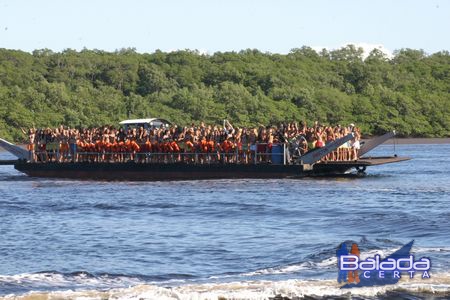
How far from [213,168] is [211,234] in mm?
15968

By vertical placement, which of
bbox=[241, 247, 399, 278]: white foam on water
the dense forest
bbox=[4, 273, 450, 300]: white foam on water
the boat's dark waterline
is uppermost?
the dense forest

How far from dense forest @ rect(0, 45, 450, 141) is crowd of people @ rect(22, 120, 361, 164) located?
1894 inches

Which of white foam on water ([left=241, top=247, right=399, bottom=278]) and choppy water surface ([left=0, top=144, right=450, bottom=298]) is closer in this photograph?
choppy water surface ([left=0, top=144, right=450, bottom=298])

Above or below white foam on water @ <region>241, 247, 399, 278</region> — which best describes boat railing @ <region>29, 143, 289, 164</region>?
above

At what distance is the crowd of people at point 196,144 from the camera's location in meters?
38.2

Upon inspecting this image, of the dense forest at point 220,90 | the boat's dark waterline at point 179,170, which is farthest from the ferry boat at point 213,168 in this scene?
the dense forest at point 220,90

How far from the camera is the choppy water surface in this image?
665 inches

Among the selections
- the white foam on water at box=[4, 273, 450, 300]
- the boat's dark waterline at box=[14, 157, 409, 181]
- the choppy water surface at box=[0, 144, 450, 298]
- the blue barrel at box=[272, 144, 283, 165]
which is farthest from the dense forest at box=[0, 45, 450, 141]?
the white foam on water at box=[4, 273, 450, 300]

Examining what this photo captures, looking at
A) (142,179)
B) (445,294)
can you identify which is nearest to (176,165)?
(142,179)

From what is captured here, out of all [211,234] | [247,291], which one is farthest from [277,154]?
[247,291]

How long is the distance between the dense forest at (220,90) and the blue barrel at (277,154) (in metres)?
55.8

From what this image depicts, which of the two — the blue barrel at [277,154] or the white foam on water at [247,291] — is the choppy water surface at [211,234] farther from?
the blue barrel at [277,154]

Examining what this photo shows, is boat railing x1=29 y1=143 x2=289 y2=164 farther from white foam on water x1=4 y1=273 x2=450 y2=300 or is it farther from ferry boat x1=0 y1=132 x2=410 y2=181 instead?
white foam on water x1=4 y1=273 x2=450 y2=300

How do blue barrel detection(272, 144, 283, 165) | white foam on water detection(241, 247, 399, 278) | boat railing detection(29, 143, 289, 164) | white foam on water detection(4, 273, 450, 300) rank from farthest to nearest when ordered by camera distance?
boat railing detection(29, 143, 289, 164) < blue barrel detection(272, 144, 283, 165) < white foam on water detection(241, 247, 399, 278) < white foam on water detection(4, 273, 450, 300)
